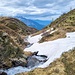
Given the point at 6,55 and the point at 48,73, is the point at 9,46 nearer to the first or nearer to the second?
the point at 6,55

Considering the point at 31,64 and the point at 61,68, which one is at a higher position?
the point at 31,64

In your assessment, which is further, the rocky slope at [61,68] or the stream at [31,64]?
the stream at [31,64]

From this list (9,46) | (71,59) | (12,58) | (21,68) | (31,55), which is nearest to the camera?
(71,59)

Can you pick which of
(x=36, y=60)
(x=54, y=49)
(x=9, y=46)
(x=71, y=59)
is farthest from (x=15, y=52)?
(x=71, y=59)

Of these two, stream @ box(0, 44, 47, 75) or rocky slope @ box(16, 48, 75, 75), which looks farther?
stream @ box(0, 44, 47, 75)

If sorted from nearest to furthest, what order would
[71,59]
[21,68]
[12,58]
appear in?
[71,59], [21,68], [12,58]

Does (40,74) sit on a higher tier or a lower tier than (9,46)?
lower

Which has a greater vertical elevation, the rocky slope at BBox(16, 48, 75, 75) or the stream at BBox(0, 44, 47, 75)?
the stream at BBox(0, 44, 47, 75)

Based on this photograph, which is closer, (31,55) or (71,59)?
(71,59)

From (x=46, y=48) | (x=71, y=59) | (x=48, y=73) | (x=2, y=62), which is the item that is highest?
(x=46, y=48)

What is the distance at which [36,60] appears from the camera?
49938mm

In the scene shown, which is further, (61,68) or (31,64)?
(31,64)

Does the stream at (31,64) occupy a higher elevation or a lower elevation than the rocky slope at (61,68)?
higher

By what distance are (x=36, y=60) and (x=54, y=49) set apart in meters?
5.30
